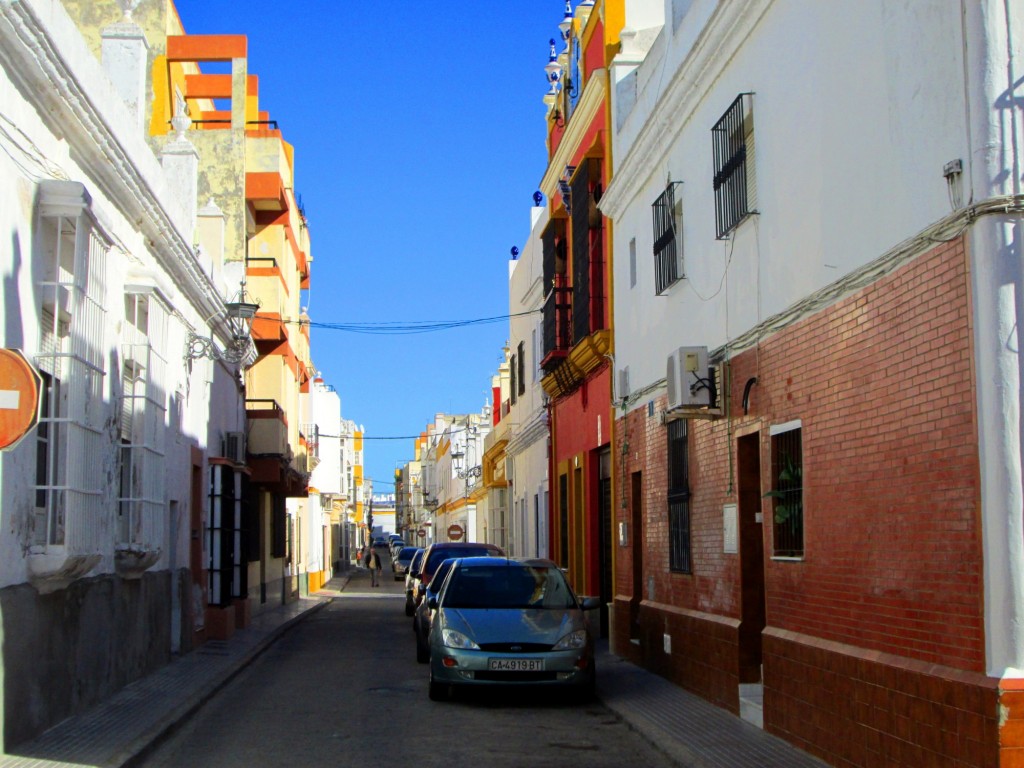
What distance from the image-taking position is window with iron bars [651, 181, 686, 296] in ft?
47.8

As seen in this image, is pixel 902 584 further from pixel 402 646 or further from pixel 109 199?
pixel 402 646

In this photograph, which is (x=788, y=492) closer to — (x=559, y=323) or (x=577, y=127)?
(x=577, y=127)

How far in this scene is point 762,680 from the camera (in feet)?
36.8

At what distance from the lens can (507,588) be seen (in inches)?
577

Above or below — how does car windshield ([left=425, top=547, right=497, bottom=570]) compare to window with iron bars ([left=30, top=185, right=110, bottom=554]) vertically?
below

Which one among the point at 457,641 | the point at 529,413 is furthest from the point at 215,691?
the point at 529,413

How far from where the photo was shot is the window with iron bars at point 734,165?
38.3 feet

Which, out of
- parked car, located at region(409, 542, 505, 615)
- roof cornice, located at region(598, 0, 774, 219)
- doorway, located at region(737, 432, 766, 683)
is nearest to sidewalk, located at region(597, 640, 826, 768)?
doorway, located at region(737, 432, 766, 683)

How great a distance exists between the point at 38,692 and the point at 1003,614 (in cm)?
768

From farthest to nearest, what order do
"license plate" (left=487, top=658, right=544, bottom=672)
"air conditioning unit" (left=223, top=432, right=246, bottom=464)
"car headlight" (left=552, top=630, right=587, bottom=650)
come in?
"air conditioning unit" (left=223, top=432, right=246, bottom=464)
"car headlight" (left=552, top=630, right=587, bottom=650)
"license plate" (left=487, top=658, right=544, bottom=672)

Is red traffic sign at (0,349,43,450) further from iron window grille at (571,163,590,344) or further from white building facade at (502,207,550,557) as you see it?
white building facade at (502,207,550,557)

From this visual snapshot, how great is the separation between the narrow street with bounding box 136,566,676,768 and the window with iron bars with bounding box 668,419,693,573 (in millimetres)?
2045

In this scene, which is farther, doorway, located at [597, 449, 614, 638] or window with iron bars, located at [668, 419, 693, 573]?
doorway, located at [597, 449, 614, 638]

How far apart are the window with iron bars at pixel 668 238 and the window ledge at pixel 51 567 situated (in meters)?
7.10
